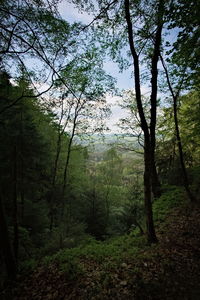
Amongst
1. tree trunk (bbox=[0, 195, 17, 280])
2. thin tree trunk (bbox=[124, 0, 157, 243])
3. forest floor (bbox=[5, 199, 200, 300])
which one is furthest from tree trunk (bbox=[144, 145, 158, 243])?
tree trunk (bbox=[0, 195, 17, 280])

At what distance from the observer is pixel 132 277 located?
3658 mm

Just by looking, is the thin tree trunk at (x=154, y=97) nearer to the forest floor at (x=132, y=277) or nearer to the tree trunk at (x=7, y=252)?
the forest floor at (x=132, y=277)

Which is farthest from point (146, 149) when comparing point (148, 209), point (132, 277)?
point (132, 277)

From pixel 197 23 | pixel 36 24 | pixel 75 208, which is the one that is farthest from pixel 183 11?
pixel 75 208

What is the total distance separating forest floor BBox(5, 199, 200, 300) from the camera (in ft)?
10.5

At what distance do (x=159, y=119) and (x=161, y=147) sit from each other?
224cm

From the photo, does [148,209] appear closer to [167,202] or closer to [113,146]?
[167,202]

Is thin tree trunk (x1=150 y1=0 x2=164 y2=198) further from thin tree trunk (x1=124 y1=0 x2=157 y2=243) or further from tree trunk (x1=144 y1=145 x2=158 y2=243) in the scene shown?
tree trunk (x1=144 y1=145 x2=158 y2=243)

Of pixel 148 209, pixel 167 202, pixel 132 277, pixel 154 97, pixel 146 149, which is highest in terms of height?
pixel 154 97

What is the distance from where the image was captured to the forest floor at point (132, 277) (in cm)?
320

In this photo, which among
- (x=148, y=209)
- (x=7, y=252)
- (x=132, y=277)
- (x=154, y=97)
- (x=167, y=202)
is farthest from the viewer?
(x=154, y=97)

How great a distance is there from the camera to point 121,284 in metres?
3.49

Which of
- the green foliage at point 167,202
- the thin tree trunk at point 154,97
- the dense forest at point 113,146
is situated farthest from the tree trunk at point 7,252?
the thin tree trunk at point 154,97

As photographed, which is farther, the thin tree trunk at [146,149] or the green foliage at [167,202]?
the green foliage at [167,202]
